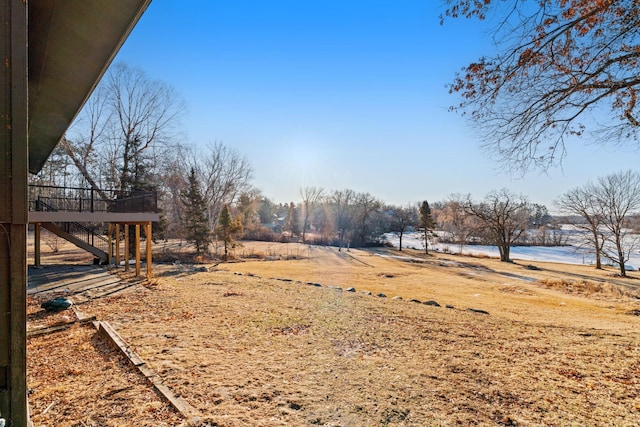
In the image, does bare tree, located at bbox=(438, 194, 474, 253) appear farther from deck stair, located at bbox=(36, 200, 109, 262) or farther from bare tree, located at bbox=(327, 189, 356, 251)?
deck stair, located at bbox=(36, 200, 109, 262)

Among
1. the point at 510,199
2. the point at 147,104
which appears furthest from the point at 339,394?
the point at 510,199

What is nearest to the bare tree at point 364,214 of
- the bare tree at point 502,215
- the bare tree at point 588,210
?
the bare tree at point 502,215

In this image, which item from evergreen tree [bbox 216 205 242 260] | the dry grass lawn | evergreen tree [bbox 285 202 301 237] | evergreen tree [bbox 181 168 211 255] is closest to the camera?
the dry grass lawn

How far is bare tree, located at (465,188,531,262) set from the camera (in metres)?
31.6

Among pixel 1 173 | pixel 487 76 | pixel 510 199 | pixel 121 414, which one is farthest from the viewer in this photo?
pixel 510 199

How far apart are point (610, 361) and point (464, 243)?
1553 inches

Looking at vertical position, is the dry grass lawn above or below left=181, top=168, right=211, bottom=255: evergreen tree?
below

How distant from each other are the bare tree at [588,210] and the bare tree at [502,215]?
219 inches

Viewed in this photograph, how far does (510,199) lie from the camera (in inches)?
1246

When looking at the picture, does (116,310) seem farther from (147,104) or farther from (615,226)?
(615,226)

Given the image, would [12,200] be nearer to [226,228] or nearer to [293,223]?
[226,228]

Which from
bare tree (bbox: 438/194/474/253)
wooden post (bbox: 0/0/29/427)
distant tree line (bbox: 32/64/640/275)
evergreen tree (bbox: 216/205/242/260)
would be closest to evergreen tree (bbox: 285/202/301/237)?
distant tree line (bbox: 32/64/640/275)

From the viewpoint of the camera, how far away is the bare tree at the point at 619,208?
22969 mm

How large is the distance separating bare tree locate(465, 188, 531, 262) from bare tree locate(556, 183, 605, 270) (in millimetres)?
5567
